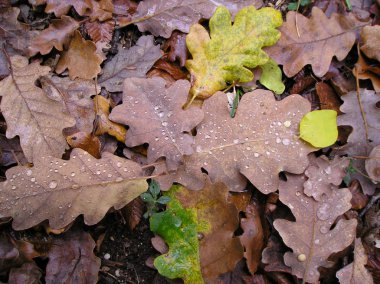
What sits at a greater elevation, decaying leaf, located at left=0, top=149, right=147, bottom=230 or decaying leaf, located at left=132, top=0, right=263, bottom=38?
decaying leaf, located at left=132, top=0, right=263, bottom=38

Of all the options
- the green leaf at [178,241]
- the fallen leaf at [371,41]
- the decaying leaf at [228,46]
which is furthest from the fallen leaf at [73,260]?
the fallen leaf at [371,41]

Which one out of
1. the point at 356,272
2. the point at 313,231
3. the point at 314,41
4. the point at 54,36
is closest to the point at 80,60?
the point at 54,36

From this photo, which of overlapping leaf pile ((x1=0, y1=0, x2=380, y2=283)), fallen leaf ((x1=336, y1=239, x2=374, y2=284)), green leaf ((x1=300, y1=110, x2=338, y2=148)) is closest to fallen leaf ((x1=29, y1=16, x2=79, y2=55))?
overlapping leaf pile ((x1=0, y1=0, x2=380, y2=283))

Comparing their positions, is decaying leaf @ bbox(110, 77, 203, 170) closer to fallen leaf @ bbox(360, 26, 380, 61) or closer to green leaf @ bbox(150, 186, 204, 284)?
green leaf @ bbox(150, 186, 204, 284)

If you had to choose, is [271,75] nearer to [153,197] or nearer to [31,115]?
[153,197]

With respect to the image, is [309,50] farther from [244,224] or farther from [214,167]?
[244,224]

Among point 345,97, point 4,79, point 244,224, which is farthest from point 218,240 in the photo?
point 4,79

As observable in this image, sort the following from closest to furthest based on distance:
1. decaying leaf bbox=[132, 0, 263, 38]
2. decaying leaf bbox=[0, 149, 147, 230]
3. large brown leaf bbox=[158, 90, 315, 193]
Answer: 1. decaying leaf bbox=[0, 149, 147, 230]
2. large brown leaf bbox=[158, 90, 315, 193]
3. decaying leaf bbox=[132, 0, 263, 38]
